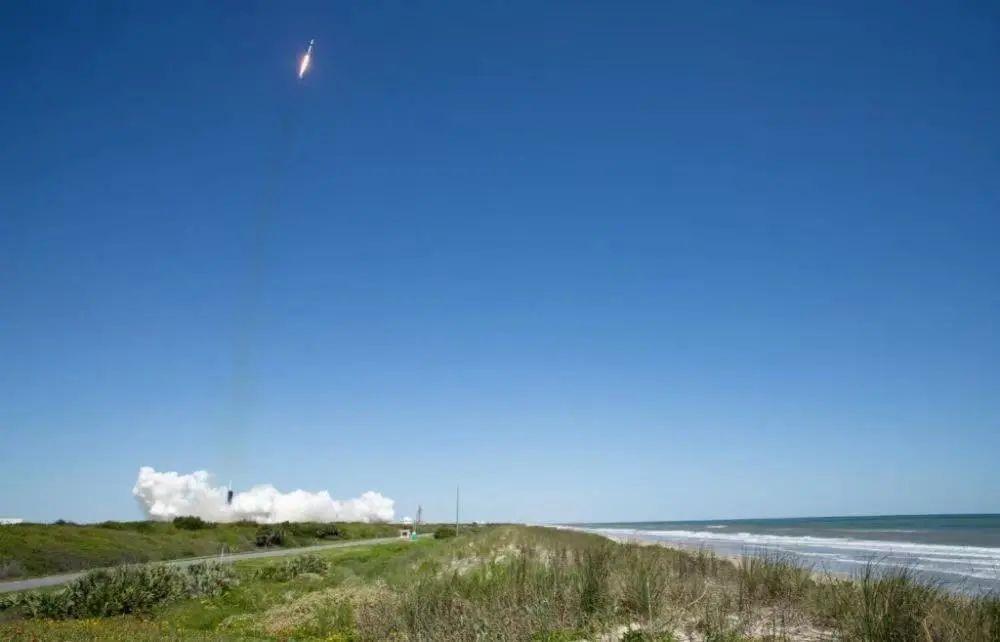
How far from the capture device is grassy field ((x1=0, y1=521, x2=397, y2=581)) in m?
40.5

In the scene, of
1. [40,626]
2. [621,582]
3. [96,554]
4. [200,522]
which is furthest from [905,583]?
[200,522]

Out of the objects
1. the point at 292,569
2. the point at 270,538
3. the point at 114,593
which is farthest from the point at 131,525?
the point at 114,593

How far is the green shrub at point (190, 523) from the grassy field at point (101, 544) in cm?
105

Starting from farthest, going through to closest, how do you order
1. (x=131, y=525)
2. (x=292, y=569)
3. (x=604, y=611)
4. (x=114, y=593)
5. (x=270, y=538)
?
(x=270, y=538), (x=131, y=525), (x=292, y=569), (x=114, y=593), (x=604, y=611)

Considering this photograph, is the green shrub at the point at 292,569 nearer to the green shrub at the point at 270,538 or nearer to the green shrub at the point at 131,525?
the green shrub at the point at 270,538

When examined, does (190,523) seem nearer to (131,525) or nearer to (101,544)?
(131,525)

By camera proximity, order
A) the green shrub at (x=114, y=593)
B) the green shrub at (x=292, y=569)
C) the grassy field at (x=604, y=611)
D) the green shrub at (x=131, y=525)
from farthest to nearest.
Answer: the green shrub at (x=131, y=525) → the green shrub at (x=292, y=569) → the green shrub at (x=114, y=593) → the grassy field at (x=604, y=611)

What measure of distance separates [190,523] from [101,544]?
29351 millimetres

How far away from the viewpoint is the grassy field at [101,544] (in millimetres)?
40469

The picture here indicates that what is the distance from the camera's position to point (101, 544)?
163 feet

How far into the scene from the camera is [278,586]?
93.9 feet

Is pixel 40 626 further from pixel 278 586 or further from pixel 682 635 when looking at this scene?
pixel 682 635

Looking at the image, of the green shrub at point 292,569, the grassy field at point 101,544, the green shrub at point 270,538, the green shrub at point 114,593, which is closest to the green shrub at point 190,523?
the grassy field at point 101,544

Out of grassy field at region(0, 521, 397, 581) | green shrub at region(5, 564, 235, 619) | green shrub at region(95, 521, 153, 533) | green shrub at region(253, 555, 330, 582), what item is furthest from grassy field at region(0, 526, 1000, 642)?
green shrub at region(95, 521, 153, 533)
